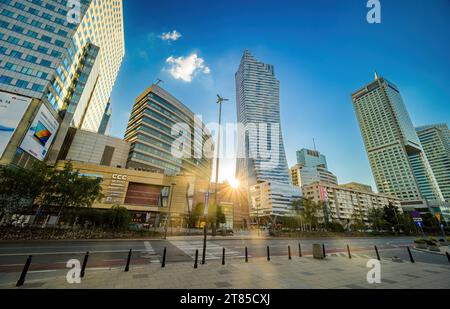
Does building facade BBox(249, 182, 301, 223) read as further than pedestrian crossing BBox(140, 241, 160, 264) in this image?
Yes

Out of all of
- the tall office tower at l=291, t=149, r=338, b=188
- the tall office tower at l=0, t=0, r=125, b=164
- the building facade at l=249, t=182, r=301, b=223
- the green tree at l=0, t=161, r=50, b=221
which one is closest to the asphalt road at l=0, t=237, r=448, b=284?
the green tree at l=0, t=161, r=50, b=221

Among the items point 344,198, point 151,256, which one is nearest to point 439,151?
point 344,198

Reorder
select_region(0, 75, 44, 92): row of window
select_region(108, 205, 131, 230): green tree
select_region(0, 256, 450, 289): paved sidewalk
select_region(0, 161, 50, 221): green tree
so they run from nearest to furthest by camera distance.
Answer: select_region(0, 256, 450, 289): paved sidewalk → select_region(0, 161, 50, 221): green tree → select_region(108, 205, 131, 230): green tree → select_region(0, 75, 44, 92): row of window

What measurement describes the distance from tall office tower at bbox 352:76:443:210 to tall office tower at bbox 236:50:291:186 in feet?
232

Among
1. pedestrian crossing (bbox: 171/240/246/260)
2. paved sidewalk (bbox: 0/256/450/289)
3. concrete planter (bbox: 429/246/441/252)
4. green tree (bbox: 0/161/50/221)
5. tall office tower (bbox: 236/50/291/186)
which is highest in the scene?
tall office tower (bbox: 236/50/291/186)

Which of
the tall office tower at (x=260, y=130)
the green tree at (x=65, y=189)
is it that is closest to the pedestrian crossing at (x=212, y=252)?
the green tree at (x=65, y=189)

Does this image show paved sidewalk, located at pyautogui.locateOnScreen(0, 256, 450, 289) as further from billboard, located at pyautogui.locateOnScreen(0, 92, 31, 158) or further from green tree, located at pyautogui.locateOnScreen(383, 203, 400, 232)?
green tree, located at pyautogui.locateOnScreen(383, 203, 400, 232)

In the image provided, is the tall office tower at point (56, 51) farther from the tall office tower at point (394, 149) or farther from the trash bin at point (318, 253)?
the tall office tower at point (394, 149)

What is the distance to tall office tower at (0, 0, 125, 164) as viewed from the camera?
40.6 meters

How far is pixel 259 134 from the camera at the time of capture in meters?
145

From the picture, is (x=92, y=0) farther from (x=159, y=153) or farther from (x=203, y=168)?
(x=203, y=168)

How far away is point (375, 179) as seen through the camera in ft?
454

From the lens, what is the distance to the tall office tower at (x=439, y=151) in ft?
415

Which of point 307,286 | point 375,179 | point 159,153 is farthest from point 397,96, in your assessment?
point 307,286
